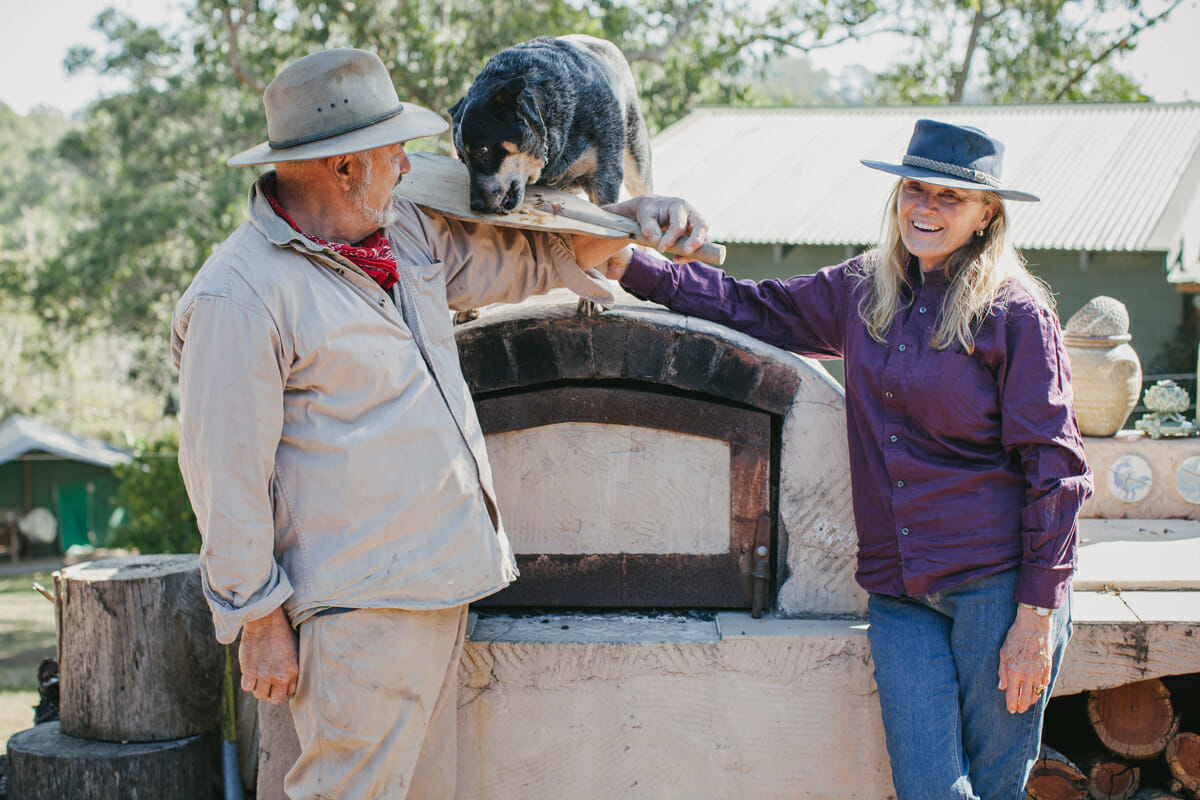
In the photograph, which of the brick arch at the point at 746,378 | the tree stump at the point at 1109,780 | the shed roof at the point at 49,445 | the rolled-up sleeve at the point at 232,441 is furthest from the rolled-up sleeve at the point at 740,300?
the shed roof at the point at 49,445

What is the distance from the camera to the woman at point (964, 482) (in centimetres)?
224

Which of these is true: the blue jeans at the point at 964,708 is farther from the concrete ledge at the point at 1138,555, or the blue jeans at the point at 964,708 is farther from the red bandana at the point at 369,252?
the red bandana at the point at 369,252

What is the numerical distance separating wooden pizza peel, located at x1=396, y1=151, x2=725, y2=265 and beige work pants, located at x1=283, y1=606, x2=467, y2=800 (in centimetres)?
98

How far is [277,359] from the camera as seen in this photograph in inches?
78.0

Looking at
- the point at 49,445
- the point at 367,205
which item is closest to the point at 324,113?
the point at 367,205

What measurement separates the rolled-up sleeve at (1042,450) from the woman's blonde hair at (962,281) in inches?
3.3

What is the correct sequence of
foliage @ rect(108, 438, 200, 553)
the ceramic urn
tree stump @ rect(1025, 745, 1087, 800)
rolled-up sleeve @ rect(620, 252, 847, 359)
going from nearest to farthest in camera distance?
rolled-up sleeve @ rect(620, 252, 847, 359), tree stump @ rect(1025, 745, 1087, 800), the ceramic urn, foliage @ rect(108, 438, 200, 553)

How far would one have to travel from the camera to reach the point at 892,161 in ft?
31.0

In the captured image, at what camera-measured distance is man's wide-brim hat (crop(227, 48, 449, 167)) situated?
6.82 ft

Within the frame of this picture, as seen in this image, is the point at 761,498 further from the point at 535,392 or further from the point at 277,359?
the point at 277,359

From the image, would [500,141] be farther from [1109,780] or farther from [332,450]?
[1109,780]

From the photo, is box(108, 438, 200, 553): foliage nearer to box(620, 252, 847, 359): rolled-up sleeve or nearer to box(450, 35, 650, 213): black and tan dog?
box(450, 35, 650, 213): black and tan dog

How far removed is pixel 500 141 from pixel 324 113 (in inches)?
24.2

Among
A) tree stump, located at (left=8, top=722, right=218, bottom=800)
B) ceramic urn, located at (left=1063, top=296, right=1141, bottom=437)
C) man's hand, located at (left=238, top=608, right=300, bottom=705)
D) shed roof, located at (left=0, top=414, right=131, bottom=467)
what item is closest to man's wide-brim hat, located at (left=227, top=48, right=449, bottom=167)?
man's hand, located at (left=238, top=608, right=300, bottom=705)
